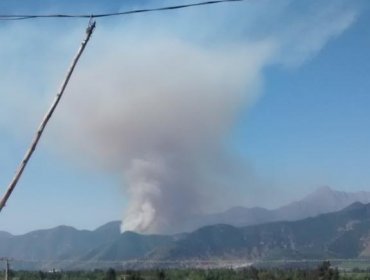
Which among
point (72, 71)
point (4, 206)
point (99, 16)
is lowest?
point (4, 206)

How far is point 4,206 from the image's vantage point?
470cm

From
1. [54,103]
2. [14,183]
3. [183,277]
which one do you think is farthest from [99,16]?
[183,277]

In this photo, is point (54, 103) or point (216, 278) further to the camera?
point (216, 278)

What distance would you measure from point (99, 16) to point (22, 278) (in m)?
143

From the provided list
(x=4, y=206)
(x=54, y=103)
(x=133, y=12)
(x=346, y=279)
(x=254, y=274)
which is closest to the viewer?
(x=4, y=206)

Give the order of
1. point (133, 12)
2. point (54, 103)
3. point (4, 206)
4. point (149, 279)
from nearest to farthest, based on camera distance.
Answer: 1. point (4, 206)
2. point (54, 103)
3. point (133, 12)
4. point (149, 279)

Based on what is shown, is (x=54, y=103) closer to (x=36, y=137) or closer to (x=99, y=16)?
(x=36, y=137)

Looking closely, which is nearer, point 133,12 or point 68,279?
point 133,12

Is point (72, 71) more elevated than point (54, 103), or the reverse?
point (72, 71)

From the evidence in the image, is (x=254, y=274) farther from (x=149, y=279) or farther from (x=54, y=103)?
(x=54, y=103)

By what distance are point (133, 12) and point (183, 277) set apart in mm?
149726

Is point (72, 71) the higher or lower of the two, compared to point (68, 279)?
lower

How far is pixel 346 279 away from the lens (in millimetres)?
119750

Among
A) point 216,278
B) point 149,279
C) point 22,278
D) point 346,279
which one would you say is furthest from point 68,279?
point 346,279
